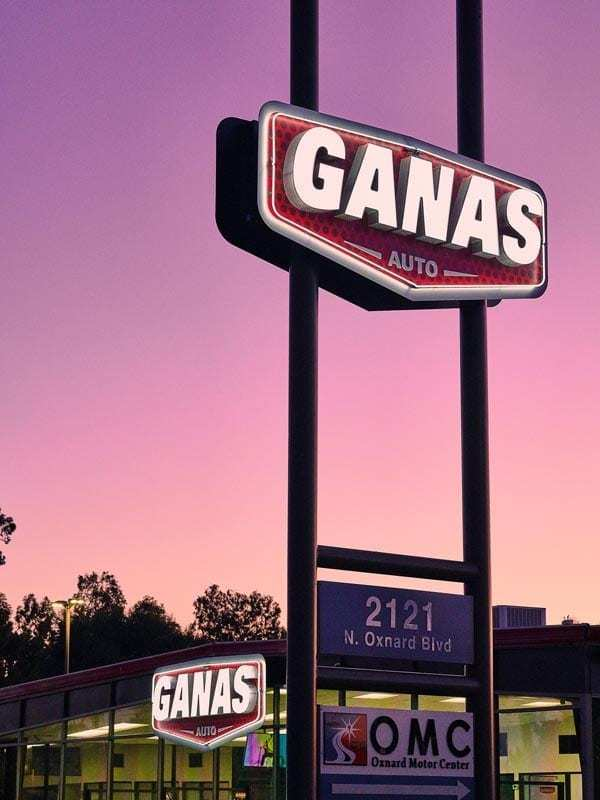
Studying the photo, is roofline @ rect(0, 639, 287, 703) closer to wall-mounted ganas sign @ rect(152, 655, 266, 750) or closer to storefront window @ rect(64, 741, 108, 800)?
wall-mounted ganas sign @ rect(152, 655, 266, 750)

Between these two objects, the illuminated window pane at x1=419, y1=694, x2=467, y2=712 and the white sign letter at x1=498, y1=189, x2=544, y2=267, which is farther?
the illuminated window pane at x1=419, y1=694, x2=467, y2=712

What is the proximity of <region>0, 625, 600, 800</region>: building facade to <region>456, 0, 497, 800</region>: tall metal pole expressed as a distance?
5619 millimetres

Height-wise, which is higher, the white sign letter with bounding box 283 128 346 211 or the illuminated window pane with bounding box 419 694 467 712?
the white sign letter with bounding box 283 128 346 211

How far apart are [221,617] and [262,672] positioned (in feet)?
420

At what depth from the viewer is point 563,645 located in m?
23.2

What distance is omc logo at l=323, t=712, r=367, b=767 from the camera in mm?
11562

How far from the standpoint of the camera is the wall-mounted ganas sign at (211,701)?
23250 mm

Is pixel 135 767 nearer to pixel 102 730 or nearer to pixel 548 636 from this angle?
pixel 102 730

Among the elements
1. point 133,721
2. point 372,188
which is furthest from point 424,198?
point 133,721

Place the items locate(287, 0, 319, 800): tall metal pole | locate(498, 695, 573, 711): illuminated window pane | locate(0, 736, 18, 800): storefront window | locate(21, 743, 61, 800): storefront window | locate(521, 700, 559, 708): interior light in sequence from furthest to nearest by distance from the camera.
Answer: locate(0, 736, 18, 800): storefront window < locate(21, 743, 61, 800): storefront window < locate(521, 700, 559, 708): interior light < locate(498, 695, 573, 711): illuminated window pane < locate(287, 0, 319, 800): tall metal pole

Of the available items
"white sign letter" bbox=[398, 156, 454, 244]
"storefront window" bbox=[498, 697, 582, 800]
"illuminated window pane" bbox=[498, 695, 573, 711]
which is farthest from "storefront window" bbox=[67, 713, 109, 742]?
"white sign letter" bbox=[398, 156, 454, 244]

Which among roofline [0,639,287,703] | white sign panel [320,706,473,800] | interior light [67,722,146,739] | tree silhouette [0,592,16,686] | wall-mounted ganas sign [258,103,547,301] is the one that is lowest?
white sign panel [320,706,473,800]

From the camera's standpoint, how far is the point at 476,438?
514 inches

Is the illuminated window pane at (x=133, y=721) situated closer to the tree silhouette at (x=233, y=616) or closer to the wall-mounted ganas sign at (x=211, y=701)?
the wall-mounted ganas sign at (x=211, y=701)
